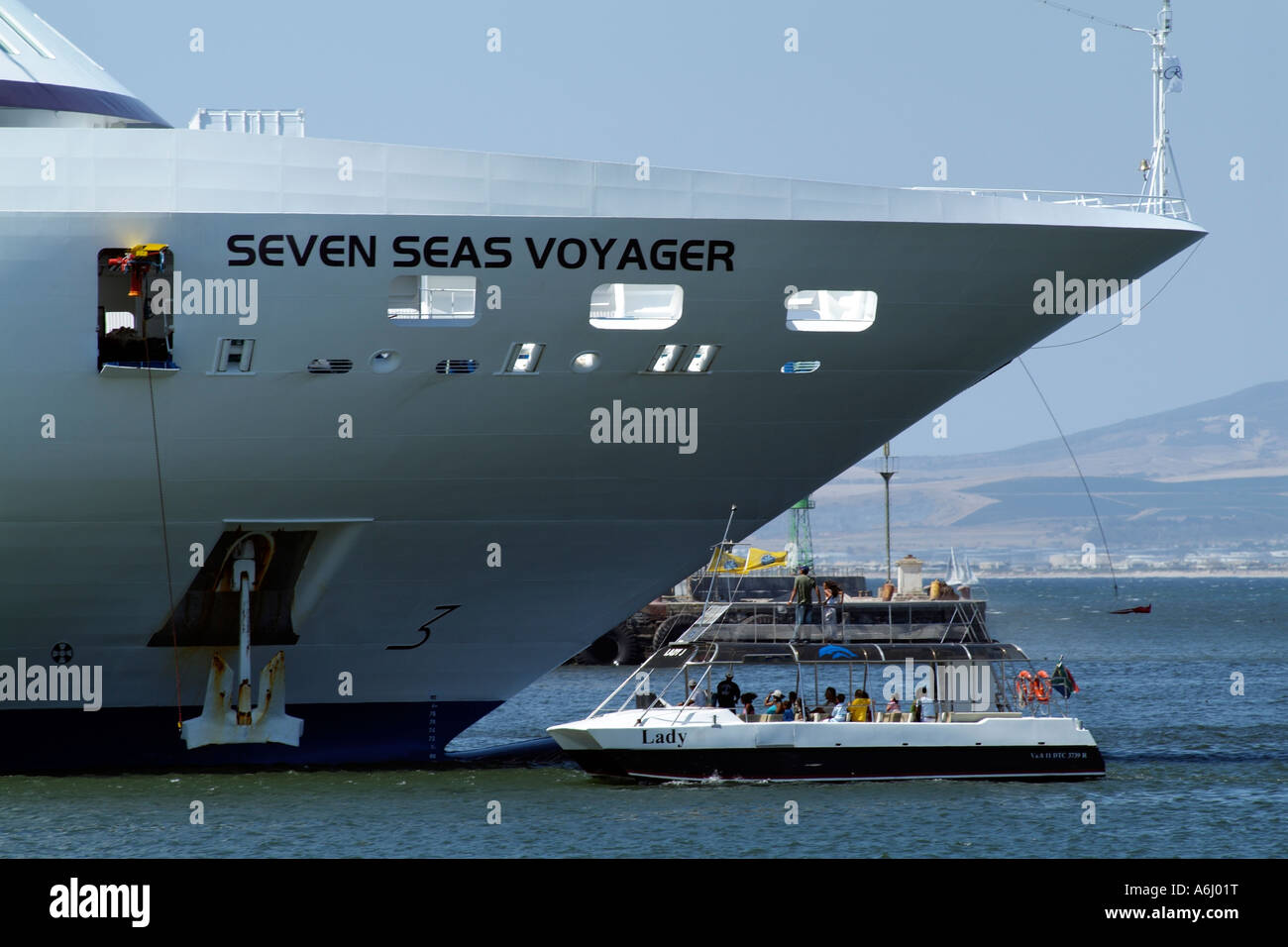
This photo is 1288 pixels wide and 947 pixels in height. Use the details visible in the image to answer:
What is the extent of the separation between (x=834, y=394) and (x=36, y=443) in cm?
998

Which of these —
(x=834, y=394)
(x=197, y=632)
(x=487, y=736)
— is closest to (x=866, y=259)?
(x=834, y=394)

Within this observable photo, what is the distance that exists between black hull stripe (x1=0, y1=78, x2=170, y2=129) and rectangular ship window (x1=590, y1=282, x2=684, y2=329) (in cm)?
738

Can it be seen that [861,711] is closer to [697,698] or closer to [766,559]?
[697,698]

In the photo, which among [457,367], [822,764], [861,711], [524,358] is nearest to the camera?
[457,367]

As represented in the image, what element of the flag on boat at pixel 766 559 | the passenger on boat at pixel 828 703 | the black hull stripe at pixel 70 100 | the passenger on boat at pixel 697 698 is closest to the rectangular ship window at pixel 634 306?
the passenger on boat at pixel 697 698

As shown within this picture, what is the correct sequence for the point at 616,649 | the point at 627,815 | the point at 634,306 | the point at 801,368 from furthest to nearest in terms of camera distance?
the point at 616,649, the point at 627,815, the point at 801,368, the point at 634,306

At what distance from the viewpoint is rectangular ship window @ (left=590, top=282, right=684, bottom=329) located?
20641mm

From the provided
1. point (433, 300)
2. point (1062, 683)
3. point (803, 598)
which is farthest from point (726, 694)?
point (433, 300)

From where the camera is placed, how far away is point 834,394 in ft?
70.6

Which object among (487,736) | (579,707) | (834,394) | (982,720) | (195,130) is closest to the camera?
(195,130)

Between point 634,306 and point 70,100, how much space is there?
8028 mm

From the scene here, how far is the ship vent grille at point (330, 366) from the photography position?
20.0 m

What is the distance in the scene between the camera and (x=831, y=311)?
69.8 feet
